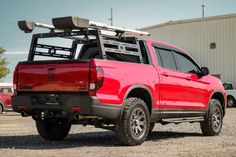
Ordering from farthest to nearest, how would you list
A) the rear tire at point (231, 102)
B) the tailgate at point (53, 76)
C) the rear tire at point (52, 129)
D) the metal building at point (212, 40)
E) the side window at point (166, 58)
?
1. the metal building at point (212, 40)
2. the rear tire at point (231, 102)
3. the side window at point (166, 58)
4. the rear tire at point (52, 129)
5. the tailgate at point (53, 76)

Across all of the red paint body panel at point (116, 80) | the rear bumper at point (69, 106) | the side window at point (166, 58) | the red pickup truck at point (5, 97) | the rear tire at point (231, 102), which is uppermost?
the side window at point (166, 58)

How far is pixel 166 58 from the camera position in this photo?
10.8 metres

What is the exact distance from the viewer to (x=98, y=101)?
8.57 m

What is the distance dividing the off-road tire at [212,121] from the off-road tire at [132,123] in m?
2.64

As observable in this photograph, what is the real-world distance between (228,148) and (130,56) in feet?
8.26

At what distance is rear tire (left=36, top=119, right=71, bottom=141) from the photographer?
1019cm

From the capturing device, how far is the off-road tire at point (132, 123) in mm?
9023

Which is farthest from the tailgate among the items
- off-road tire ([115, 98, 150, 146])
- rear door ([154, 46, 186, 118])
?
rear door ([154, 46, 186, 118])

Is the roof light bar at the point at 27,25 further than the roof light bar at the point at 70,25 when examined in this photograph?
Yes

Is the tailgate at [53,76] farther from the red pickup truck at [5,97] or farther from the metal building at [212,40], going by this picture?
the metal building at [212,40]

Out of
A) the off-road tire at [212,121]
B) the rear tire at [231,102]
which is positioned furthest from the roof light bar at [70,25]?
the rear tire at [231,102]

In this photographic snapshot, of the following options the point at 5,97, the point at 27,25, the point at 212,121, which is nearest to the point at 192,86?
the point at 212,121

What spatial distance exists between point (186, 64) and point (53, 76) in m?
3.68

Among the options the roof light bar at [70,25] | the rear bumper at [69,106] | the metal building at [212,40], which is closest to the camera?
the rear bumper at [69,106]
